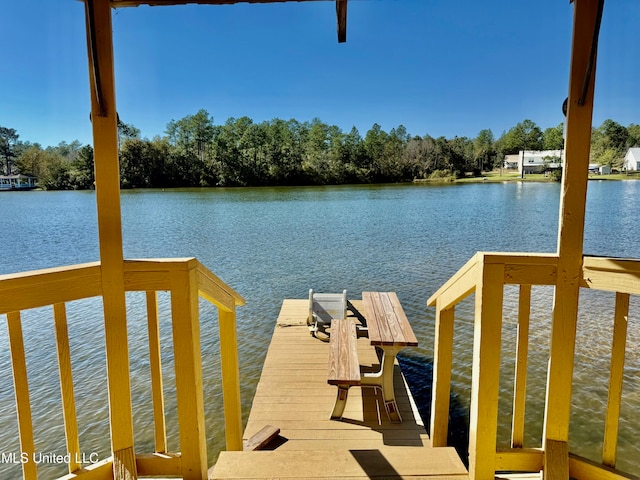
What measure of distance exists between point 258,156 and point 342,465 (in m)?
64.3

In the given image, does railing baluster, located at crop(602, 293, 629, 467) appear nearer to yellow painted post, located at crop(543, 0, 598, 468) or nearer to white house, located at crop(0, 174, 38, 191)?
yellow painted post, located at crop(543, 0, 598, 468)

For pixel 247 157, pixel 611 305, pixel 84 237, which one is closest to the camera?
pixel 611 305

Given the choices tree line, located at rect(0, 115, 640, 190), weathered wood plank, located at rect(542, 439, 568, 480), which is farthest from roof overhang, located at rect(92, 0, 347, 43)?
tree line, located at rect(0, 115, 640, 190)

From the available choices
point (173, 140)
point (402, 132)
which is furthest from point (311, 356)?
point (402, 132)

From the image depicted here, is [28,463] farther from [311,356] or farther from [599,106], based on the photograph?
[311,356]

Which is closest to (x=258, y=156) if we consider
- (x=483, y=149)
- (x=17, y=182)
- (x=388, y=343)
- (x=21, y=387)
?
(x=17, y=182)

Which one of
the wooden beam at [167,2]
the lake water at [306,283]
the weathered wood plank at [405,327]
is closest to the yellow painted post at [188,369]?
the wooden beam at [167,2]

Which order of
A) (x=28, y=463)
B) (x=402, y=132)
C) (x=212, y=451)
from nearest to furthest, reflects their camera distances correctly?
Result: (x=28, y=463)
(x=212, y=451)
(x=402, y=132)

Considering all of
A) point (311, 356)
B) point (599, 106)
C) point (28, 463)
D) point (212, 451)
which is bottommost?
point (212, 451)

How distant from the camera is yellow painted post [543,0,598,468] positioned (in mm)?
1442

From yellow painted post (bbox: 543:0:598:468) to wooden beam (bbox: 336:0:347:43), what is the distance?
993mm

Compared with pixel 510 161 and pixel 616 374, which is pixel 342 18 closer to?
pixel 616 374

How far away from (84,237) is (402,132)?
2588 inches

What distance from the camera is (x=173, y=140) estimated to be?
2515 inches
